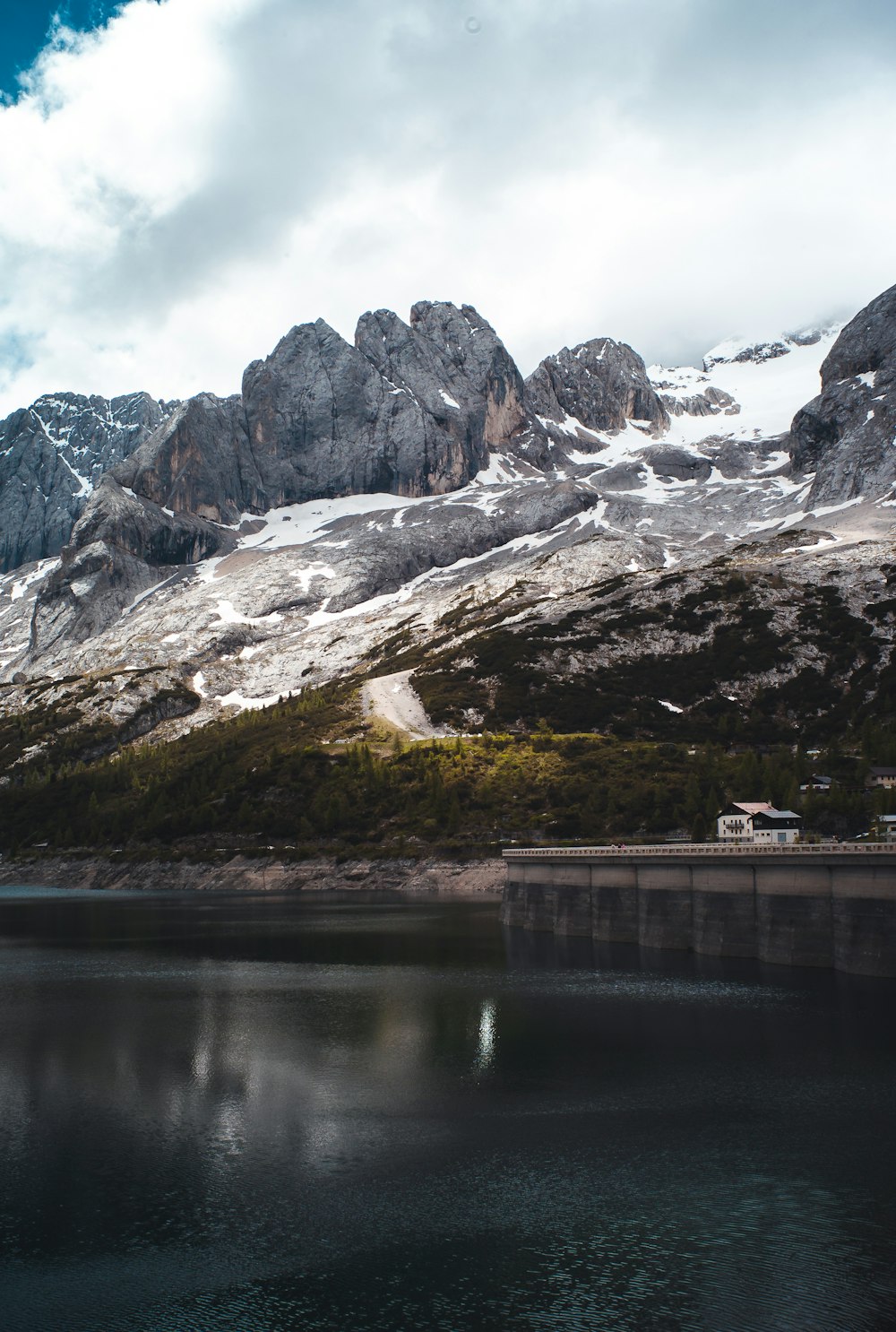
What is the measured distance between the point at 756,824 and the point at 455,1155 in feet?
265

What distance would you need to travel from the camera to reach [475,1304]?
2297cm

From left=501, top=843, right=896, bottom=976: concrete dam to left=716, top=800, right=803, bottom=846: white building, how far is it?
20984 mm

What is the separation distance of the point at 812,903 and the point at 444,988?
21306 millimetres

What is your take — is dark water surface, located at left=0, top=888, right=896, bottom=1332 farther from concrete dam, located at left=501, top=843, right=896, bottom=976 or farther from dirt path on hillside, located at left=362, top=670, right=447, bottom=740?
dirt path on hillside, located at left=362, top=670, right=447, bottom=740

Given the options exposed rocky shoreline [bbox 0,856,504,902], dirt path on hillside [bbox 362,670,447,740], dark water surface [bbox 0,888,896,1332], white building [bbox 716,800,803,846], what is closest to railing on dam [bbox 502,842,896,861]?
dark water surface [bbox 0,888,896,1332]

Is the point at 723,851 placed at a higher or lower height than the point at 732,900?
higher

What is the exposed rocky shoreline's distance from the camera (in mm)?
133250

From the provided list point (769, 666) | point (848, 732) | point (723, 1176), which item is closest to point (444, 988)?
point (723, 1176)

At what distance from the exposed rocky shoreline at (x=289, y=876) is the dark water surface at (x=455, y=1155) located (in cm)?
6928

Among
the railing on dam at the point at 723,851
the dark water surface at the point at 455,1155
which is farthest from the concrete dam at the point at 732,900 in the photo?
the dark water surface at the point at 455,1155

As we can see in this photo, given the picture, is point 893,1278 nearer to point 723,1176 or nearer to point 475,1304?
point 723,1176

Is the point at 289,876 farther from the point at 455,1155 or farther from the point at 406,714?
the point at 455,1155

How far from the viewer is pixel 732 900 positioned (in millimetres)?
66500

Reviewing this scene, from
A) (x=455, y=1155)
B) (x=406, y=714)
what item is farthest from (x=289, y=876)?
(x=455, y=1155)
